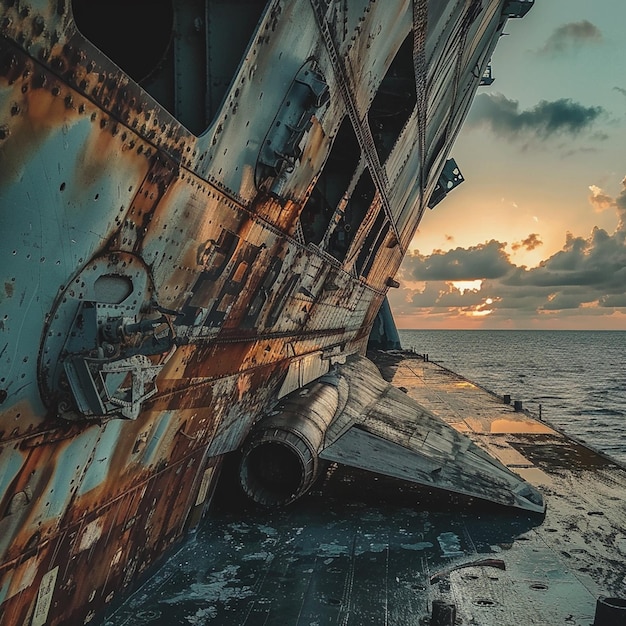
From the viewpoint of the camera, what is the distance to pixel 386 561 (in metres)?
7.26

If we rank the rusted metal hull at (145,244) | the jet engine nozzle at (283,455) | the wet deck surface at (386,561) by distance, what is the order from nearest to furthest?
1. the rusted metal hull at (145,244)
2. the wet deck surface at (386,561)
3. the jet engine nozzle at (283,455)

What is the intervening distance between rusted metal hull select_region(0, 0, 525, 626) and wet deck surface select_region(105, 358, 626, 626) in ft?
2.04

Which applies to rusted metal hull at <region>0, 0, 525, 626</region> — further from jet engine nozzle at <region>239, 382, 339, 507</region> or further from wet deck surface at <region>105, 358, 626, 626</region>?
wet deck surface at <region>105, 358, 626, 626</region>

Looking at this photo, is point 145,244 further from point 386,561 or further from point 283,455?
point 283,455

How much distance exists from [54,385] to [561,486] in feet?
32.9

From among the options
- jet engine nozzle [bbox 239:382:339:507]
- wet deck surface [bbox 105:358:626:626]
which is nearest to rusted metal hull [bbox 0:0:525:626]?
jet engine nozzle [bbox 239:382:339:507]

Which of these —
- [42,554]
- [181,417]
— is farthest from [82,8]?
[42,554]

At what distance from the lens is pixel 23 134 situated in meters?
2.99

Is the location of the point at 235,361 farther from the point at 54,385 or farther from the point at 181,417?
the point at 54,385

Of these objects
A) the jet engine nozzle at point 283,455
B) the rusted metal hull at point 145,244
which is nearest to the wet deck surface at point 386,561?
the jet engine nozzle at point 283,455

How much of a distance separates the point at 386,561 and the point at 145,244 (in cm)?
490

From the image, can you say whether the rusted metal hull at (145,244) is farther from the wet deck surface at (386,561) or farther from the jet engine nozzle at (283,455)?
the wet deck surface at (386,561)

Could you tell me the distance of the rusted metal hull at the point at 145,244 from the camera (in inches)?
A: 129

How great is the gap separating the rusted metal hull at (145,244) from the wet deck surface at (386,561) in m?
0.62
